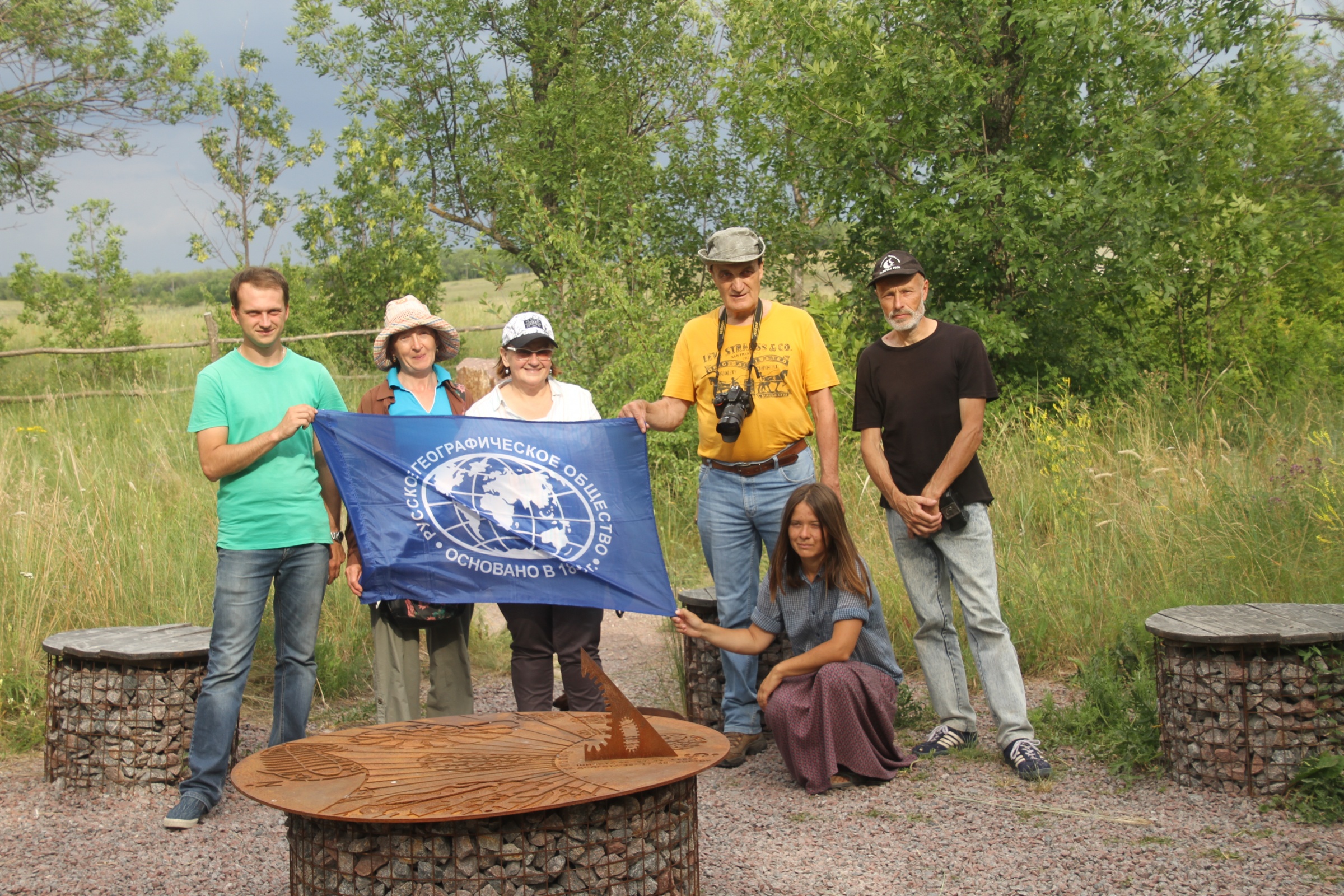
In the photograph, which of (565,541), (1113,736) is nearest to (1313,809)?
(1113,736)

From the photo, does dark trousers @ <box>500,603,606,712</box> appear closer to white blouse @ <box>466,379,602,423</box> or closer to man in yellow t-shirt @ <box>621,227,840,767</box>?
man in yellow t-shirt @ <box>621,227,840,767</box>

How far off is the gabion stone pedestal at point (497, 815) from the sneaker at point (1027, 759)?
1799 mm

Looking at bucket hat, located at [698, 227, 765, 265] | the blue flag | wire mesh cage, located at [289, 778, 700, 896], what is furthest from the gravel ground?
bucket hat, located at [698, 227, 765, 265]

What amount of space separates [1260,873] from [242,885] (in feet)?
11.4

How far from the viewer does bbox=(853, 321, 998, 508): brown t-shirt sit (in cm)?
466

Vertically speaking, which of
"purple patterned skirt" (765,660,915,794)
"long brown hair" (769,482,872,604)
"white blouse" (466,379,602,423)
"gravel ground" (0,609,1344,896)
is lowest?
"gravel ground" (0,609,1344,896)

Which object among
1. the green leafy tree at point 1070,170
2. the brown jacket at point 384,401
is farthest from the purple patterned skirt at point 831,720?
the green leafy tree at point 1070,170

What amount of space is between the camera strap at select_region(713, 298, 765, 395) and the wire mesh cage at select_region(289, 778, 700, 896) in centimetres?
210

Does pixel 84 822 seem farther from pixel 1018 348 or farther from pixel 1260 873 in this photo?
pixel 1018 348

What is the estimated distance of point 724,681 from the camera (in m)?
5.38

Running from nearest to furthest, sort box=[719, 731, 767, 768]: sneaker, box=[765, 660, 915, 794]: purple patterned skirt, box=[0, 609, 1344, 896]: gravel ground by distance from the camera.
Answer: box=[0, 609, 1344, 896]: gravel ground
box=[765, 660, 915, 794]: purple patterned skirt
box=[719, 731, 767, 768]: sneaker

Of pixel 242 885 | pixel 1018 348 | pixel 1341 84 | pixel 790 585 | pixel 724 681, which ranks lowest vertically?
pixel 242 885

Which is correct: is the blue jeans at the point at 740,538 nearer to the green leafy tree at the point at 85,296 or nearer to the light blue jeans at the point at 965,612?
the light blue jeans at the point at 965,612

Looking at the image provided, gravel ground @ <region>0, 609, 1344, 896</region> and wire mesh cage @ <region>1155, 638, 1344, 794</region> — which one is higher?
wire mesh cage @ <region>1155, 638, 1344, 794</region>
